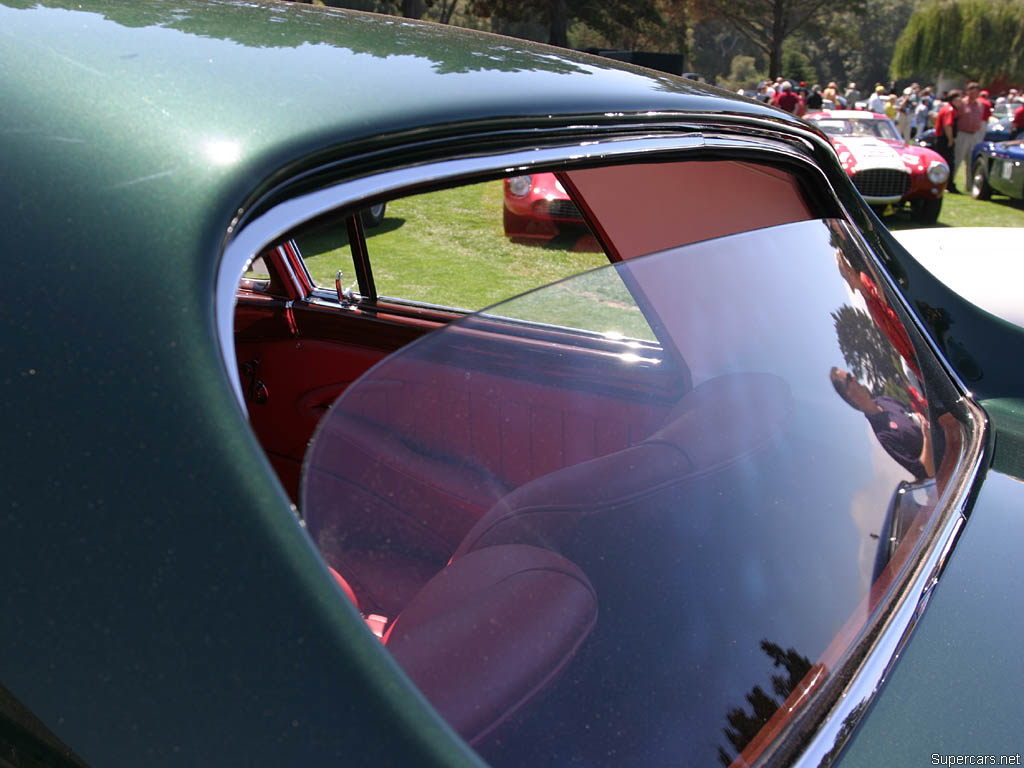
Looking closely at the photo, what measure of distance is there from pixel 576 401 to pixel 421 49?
0.53m

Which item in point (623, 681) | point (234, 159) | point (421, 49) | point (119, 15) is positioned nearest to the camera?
point (234, 159)

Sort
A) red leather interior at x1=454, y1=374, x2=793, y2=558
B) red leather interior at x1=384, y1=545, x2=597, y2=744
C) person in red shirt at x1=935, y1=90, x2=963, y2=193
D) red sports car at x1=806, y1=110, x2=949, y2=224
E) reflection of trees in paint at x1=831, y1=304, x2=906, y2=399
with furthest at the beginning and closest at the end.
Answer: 1. person in red shirt at x1=935, y1=90, x2=963, y2=193
2. red sports car at x1=806, y1=110, x2=949, y2=224
3. reflection of trees in paint at x1=831, y1=304, x2=906, y2=399
4. red leather interior at x1=454, y1=374, x2=793, y2=558
5. red leather interior at x1=384, y1=545, x2=597, y2=744

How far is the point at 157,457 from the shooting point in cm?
65

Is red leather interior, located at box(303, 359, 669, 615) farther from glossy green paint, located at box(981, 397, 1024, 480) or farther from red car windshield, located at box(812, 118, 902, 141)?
red car windshield, located at box(812, 118, 902, 141)

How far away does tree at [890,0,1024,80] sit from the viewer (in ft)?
150

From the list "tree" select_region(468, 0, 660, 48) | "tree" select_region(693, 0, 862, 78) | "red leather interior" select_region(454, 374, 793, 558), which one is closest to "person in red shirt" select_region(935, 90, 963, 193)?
"red leather interior" select_region(454, 374, 793, 558)

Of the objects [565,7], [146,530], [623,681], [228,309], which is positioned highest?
[565,7]

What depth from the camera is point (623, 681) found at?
889 millimetres

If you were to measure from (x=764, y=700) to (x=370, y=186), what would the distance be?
0.67 meters

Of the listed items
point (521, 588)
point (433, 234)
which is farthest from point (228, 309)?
point (433, 234)

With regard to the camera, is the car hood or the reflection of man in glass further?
the car hood

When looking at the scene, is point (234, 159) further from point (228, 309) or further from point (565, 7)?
point (565, 7)

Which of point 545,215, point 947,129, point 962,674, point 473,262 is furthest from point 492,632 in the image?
point 947,129

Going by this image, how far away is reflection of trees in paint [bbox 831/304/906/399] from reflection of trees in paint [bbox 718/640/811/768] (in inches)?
22.7
